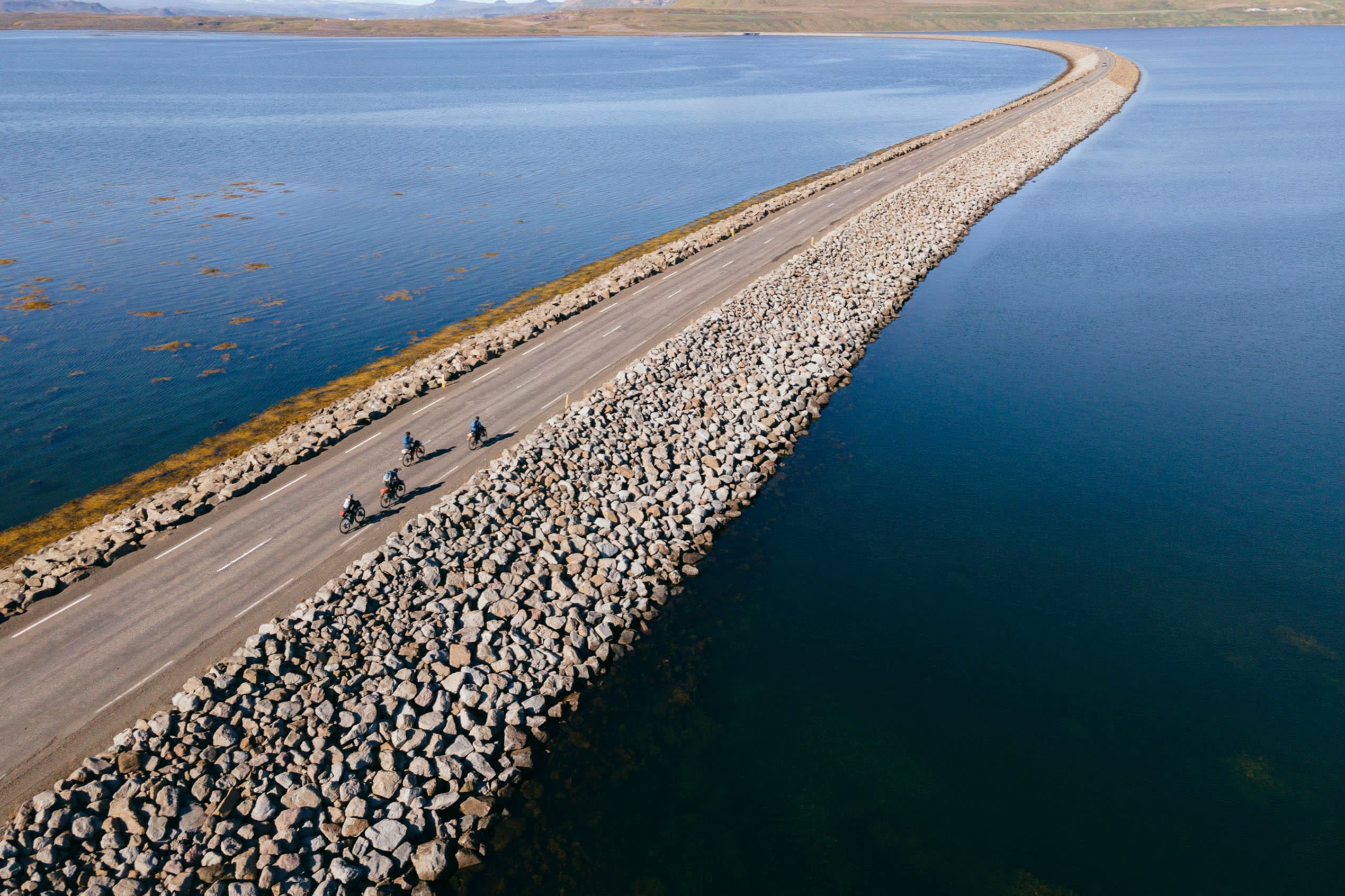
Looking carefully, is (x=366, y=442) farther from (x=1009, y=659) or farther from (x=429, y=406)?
(x=1009, y=659)

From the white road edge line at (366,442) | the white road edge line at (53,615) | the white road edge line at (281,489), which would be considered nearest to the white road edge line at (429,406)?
the white road edge line at (366,442)

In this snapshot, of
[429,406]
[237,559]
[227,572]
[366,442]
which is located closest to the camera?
[227,572]

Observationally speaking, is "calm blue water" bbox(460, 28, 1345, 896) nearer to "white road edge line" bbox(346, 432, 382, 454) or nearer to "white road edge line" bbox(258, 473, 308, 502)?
"white road edge line" bbox(258, 473, 308, 502)

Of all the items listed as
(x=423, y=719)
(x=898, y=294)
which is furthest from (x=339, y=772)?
(x=898, y=294)

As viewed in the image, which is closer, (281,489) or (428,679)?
(428,679)

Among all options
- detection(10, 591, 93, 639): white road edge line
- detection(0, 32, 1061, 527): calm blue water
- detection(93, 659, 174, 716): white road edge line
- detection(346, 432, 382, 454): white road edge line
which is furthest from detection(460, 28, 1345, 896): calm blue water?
detection(0, 32, 1061, 527): calm blue water

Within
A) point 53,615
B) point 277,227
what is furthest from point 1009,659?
point 277,227
